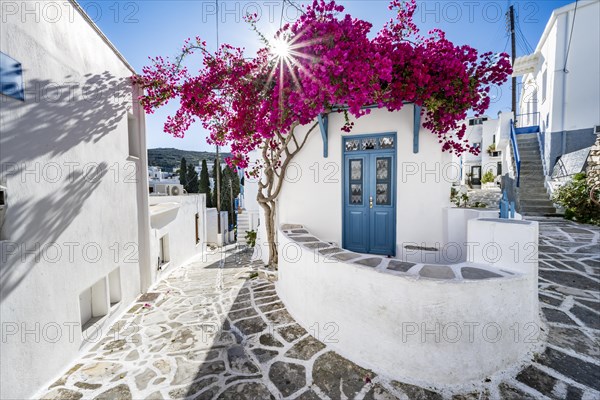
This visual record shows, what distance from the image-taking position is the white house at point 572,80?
1080cm

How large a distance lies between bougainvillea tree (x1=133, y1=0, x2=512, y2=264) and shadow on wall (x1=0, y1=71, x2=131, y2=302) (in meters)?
1.82

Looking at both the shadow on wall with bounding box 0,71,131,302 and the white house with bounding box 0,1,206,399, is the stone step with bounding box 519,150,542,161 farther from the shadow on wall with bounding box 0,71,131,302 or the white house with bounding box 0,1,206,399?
the shadow on wall with bounding box 0,71,131,302

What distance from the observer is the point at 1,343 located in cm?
261

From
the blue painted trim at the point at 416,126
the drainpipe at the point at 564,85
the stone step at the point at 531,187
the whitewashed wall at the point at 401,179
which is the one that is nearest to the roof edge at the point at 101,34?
the whitewashed wall at the point at 401,179

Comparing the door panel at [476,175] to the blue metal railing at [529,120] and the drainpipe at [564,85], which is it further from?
the drainpipe at [564,85]

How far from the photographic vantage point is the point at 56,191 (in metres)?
3.55

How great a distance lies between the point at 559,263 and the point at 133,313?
28.9 ft

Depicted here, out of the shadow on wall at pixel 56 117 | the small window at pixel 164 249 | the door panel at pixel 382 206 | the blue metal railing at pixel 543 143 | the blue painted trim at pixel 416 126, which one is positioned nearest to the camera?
the shadow on wall at pixel 56 117

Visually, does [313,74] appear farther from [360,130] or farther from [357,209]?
[357,209]

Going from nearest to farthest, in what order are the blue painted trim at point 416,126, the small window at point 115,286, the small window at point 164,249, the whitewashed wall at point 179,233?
the blue painted trim at point 416,126
the small window at point 115,286
the whitewashed wall at point 179,233
the small window at point 164,249

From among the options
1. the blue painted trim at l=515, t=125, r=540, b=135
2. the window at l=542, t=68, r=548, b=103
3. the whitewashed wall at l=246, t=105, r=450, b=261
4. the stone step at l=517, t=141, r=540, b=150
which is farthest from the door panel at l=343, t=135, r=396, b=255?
the blue painted trim at l=515, t=125, r=540, b=135

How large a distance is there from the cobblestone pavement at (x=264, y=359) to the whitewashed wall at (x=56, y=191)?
62 centimetres

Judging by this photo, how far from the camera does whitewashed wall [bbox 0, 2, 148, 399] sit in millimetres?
2883

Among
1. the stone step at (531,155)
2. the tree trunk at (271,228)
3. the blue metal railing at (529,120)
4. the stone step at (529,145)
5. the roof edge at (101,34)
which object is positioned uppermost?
the blue metal railing at (529,120)
